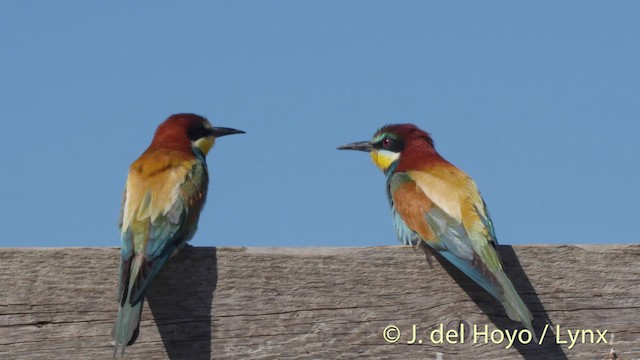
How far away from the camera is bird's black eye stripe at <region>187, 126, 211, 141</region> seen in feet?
13.3

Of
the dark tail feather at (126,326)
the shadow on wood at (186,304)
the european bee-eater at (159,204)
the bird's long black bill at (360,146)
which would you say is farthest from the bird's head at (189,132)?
the dark tail feather at (126,326)

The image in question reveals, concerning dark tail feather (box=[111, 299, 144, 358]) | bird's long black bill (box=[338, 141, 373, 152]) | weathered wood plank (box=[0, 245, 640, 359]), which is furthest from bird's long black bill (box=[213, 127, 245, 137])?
dark tail feather (box=[111, 299, 144, 358])

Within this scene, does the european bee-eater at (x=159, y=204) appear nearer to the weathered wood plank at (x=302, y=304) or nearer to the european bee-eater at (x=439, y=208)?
the weathered wood plank at (x=302, y=304)

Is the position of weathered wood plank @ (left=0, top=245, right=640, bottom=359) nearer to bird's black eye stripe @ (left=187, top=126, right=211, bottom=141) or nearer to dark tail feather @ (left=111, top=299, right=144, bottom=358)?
Answer: dark tail feather @ (left=111, top=299, right=144, bottom=358)

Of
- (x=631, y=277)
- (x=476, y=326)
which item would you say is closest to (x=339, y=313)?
(x=476, y=326)

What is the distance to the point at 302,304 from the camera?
89.5 inches

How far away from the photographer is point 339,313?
2.28 metres

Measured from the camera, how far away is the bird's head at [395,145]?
407cm

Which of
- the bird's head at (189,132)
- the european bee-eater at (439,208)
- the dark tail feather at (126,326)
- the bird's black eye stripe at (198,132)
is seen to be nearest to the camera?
the dark tail feather at (126,326)

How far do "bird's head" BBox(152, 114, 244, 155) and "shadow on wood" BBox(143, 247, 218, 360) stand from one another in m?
1.55

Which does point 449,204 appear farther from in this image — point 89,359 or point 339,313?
point 89,359

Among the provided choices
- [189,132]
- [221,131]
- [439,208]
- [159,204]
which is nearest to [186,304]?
[159,204]

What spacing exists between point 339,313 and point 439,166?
1594 mm

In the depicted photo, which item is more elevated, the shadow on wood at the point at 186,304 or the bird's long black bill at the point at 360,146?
the bird's long black bill at the point at 360,146
